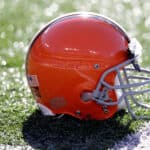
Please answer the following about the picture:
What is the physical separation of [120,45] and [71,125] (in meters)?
0.66

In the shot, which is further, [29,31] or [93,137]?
[29,31]

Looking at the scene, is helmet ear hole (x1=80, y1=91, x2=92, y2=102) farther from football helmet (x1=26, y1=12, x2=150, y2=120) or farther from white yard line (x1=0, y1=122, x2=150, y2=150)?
white yard line (x1=0, y1=122, x2=150, y2=150)

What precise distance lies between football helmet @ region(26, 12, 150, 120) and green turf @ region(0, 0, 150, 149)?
13cm

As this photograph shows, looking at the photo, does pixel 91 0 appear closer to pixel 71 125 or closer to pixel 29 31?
pixel 29 31

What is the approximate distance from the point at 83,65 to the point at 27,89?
3.76 feet

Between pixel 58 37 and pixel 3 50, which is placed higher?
pixel 58 37

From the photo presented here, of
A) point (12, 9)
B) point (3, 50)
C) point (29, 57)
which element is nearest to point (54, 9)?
point (12, 9)

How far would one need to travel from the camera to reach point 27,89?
5.39 meters

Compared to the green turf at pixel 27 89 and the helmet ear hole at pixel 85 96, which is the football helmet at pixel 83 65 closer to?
the helmet ear hole at pixel 85 96

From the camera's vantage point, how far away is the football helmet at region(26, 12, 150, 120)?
434cm

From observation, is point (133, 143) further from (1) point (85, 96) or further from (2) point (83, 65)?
(2) point (83, 65)

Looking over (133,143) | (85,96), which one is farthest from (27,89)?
(133,143)

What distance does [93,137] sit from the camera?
14.3ft

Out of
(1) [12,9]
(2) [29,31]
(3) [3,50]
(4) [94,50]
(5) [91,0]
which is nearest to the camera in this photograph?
(4) [94,50]
